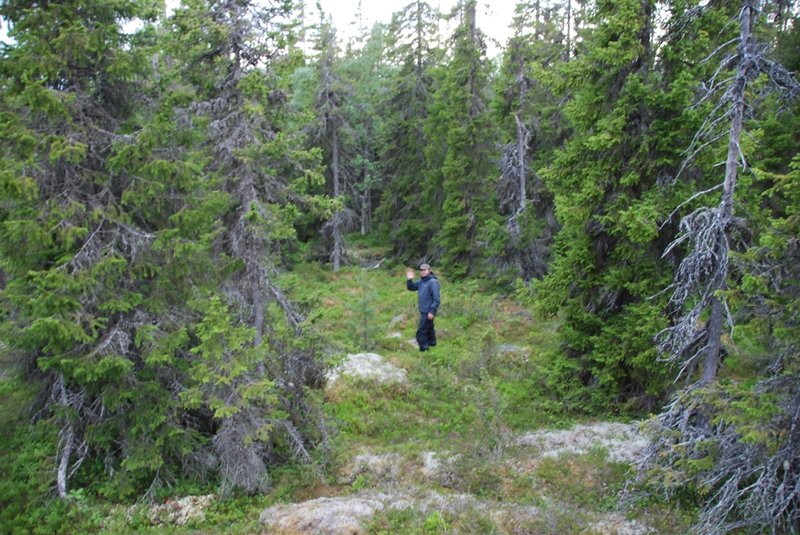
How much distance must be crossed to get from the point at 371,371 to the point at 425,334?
2.00 meters

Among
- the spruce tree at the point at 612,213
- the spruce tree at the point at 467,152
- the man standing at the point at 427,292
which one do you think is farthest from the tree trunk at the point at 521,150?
the spruce tree at the point at 612,213

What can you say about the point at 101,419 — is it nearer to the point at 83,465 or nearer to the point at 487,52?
the point at 83,465

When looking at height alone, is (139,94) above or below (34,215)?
above

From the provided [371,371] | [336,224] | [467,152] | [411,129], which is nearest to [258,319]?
[371,371]

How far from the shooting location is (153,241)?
Result: 9125 millimetres

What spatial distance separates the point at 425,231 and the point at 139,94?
2131 cm

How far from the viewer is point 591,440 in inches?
386

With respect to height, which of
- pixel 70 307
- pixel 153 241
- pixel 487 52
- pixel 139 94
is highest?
pixel 487 52

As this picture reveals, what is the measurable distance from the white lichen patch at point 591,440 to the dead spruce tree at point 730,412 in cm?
134

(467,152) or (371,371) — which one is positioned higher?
(467,152)

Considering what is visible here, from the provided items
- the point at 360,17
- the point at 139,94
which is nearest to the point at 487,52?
the point at 139,94

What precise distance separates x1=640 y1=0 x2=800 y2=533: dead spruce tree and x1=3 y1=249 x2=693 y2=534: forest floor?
2.51ft

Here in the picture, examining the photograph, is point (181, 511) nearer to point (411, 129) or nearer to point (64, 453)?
point (64, 453)

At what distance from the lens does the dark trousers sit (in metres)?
14.7
